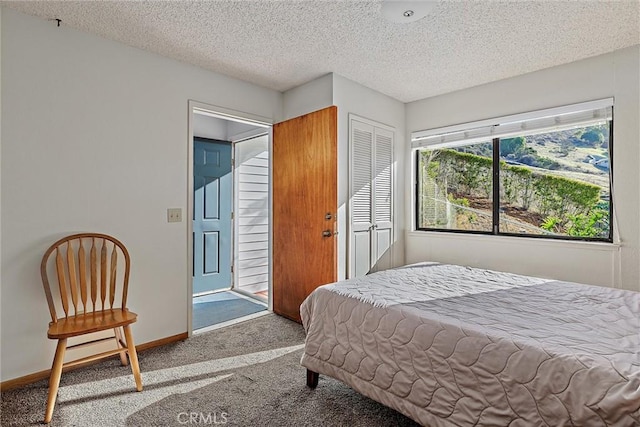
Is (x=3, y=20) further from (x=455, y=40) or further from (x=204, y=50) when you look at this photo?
(x=455, y=40)

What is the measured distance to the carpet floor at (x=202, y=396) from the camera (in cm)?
182

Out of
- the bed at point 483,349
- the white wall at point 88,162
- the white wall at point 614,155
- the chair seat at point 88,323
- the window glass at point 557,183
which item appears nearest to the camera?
the bed at point 483,349

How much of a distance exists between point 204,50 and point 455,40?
198 centimetres

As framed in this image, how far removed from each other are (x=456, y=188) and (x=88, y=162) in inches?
140

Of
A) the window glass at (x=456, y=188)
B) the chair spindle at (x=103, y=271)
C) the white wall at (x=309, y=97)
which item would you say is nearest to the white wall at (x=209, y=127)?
the white wall at (x=309, y=97)

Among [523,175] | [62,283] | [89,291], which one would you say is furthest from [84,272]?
[523,175]

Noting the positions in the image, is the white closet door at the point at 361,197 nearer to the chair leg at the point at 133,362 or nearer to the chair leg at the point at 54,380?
the chair leg at the point at 133,362

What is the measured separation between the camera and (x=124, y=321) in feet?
6.93

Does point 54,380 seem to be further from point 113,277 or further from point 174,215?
point 174,215

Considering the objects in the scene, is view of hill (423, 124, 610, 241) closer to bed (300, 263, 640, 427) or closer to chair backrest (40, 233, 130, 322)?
bed (300, 263, 640, 427)

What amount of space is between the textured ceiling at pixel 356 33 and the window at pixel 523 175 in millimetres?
536

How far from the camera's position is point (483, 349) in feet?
4.48

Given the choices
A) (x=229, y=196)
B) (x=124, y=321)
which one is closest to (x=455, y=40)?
(x=124, y=321)

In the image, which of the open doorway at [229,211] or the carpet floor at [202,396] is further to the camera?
the open doorway at [229,211]
